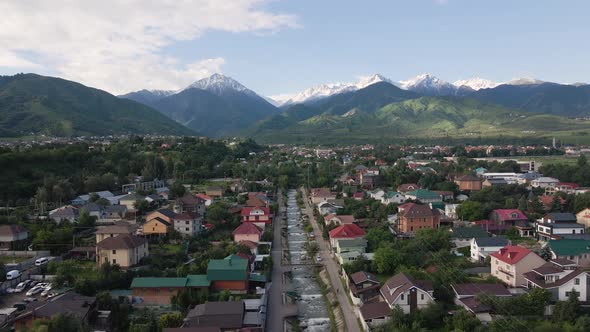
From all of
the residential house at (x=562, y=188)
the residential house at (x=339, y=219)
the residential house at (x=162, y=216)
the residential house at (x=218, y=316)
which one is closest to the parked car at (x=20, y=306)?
the residential house at (x=218, y=316)

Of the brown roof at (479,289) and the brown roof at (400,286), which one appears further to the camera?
the brown roof at (479,289)

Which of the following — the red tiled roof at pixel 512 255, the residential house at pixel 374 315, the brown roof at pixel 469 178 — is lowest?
the residential house at pixel 374 315

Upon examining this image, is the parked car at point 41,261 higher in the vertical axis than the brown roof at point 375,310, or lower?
higher

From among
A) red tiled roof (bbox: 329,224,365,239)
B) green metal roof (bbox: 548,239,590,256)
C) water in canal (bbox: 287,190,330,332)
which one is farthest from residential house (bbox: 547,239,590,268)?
water in canal (bbox: 287,190,330,332)

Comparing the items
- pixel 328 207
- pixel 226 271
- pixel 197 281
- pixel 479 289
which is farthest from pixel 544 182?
pixel 197 281

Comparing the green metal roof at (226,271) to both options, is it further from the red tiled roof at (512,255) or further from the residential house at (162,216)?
the red tiled roof at (512,255)

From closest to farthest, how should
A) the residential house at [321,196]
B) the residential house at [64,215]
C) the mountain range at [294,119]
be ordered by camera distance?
the residential house at [64,215], the residential house at [321,196], the mountain range at [294,119]
